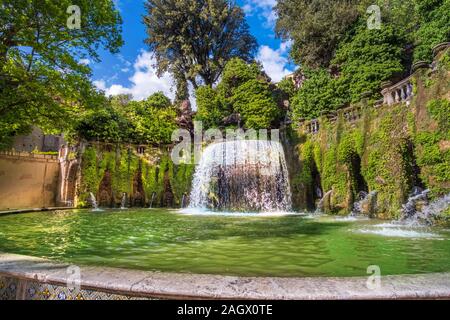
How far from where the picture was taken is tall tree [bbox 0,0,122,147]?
329 inches

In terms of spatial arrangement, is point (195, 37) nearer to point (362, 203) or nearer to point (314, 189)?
point (314, 189)

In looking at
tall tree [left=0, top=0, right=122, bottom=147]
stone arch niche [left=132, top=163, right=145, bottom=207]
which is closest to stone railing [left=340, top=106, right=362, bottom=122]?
tall tree [left=0, top=0, right=122, bottom=147]

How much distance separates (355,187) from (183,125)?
19910 mm

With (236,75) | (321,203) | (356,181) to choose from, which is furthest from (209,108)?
(356,181)

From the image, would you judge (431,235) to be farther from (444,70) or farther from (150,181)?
(150,181)

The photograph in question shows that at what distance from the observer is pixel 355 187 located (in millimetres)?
13844

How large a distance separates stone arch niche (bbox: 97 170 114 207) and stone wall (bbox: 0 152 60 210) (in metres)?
3.06

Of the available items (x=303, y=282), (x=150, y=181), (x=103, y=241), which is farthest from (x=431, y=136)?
(x=150, y=181)

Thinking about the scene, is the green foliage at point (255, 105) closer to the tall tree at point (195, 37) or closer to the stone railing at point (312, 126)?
the tall tree at point (195, 37)

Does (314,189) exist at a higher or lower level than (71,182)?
lower

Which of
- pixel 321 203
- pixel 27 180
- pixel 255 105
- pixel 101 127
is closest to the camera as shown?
pixel 321 203

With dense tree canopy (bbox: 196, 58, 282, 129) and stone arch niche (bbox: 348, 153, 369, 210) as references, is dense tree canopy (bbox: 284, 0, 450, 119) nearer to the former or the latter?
dense tree canopy (bbox: 196, 58, 282, 129)

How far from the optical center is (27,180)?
790 inches

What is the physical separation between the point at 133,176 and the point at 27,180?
6.80 meters
